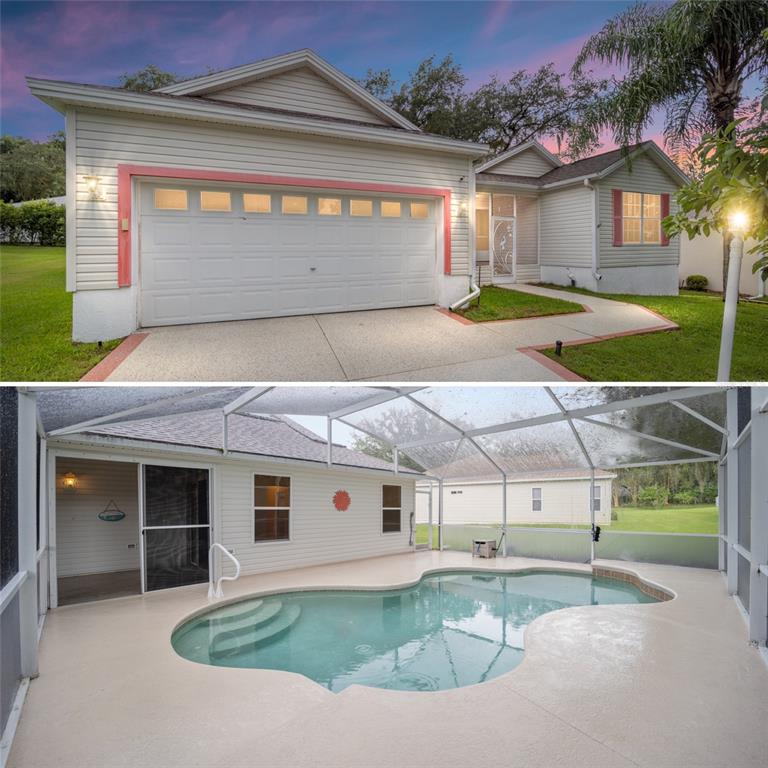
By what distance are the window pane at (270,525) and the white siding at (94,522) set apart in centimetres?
255

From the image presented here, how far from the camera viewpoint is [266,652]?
5480mm

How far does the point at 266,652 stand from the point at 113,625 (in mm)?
1779

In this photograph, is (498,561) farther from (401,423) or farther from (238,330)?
(238,330)

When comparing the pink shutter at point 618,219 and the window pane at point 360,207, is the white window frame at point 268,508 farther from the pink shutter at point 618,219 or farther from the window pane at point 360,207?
the pink shutter at point 618,219

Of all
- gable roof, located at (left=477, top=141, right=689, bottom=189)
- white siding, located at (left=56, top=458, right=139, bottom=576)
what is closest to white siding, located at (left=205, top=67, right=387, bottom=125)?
gable roof, located at (left=477, top=141, right=689, bottom=189)

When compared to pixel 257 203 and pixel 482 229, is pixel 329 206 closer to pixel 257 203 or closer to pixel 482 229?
pixel 257 203

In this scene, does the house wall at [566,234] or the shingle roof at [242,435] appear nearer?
the shingle roof at [242,435]

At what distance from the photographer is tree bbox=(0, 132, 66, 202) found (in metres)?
5.75

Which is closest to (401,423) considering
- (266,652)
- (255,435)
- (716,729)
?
(255,435)

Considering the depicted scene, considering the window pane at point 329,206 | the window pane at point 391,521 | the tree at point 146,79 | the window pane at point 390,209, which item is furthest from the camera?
the window pane at point 391,521

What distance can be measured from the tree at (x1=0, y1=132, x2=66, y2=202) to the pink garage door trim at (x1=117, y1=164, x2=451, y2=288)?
0.63 m

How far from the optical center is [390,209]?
838cm

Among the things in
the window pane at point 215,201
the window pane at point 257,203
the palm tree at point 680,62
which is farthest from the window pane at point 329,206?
the palm tree at point 680,62

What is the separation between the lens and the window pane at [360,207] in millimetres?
8070
